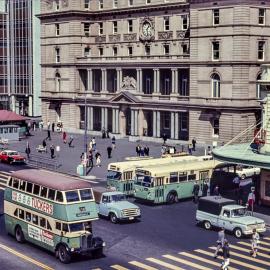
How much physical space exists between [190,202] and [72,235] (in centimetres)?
1875

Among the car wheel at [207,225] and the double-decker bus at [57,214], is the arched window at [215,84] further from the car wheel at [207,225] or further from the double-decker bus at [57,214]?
the double-decker bus at [57,214]

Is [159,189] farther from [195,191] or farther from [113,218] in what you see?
[113,218]


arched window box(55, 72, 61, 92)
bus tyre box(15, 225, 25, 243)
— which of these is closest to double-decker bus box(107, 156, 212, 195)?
bus tyre box(15, 225, 25, 243)

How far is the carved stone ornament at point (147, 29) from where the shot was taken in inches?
3605

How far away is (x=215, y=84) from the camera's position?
78438 millimetres

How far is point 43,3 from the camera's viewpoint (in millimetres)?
104812

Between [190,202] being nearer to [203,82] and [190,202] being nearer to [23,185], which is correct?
[23,185]

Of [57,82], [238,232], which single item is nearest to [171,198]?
[238,232]

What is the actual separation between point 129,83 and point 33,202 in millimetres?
56922

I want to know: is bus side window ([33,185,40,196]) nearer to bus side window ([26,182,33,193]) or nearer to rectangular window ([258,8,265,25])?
bus side window ([26,182,33,193])

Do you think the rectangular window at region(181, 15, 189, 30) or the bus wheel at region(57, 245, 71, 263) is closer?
the bus wheel at region(57, 245, 71, 263)

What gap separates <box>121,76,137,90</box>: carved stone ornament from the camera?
90688mm

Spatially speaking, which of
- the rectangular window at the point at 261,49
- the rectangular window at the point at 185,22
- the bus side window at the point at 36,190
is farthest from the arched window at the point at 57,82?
the bus side window at the point at 36,190

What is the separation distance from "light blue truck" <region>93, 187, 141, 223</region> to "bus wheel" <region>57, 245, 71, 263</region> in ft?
29.2
